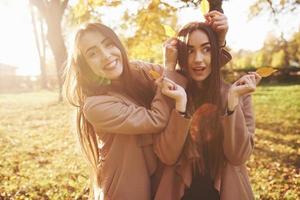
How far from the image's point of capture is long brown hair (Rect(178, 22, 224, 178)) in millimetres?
2617

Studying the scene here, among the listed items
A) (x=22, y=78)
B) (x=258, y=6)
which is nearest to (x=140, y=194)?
(x=258, y=6)

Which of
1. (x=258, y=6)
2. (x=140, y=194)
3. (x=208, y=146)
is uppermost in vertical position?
(x=258, y=6)

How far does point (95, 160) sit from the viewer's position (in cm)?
301

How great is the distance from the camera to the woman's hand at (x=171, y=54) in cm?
268

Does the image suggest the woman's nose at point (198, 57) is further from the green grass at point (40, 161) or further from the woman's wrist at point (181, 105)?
the green grass at point (40, 161)

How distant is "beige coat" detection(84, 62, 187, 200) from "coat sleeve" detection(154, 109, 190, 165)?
0.7 inches

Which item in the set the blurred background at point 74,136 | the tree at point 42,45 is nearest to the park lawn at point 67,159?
the blurred background at point 74,136

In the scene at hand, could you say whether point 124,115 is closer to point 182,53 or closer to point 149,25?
point 182,53

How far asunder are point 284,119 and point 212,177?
413 inches

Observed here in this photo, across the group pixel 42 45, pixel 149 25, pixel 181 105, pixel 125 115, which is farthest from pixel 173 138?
pixel 42 45

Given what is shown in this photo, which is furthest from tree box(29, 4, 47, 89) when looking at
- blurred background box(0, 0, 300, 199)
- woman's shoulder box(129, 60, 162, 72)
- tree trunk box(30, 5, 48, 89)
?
woman's shoulder box(129, 60, 162, 72)

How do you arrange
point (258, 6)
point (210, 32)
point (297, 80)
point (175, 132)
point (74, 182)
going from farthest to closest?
point (297, 80)
point (258, 6)
point (74, 182)
point (210, 32)
point (175, 132)

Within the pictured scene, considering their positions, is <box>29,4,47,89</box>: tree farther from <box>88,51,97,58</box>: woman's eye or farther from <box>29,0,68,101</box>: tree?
<box>88,51,97,58</box>: woman's eye

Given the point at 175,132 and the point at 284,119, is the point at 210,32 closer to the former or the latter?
the point at 175,132
